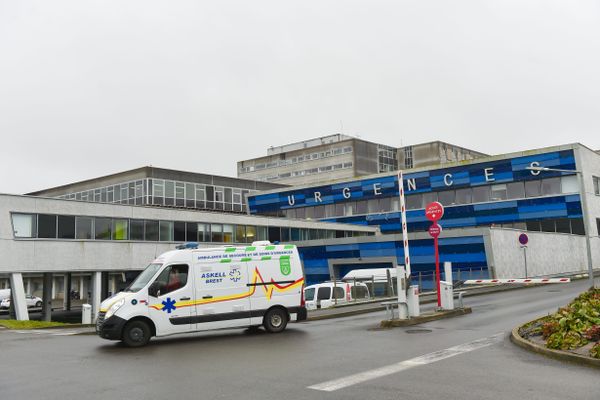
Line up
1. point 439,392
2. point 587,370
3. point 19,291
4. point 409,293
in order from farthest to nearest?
point 19,291, point 409,293, point 587,370, point 439,392

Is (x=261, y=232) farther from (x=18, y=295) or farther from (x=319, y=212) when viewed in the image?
(x=18, y=295)

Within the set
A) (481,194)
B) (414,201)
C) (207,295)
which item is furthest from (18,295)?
(481,194)

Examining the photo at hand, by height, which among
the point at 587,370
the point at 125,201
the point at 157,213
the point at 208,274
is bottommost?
the point at 587,370

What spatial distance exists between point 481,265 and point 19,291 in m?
28.4

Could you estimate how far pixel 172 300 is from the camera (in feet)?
46.7

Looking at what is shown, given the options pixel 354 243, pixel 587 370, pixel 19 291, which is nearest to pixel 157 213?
pixel 19 291

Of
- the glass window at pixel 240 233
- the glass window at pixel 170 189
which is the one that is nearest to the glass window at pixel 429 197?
the glass window at pixel 240 233

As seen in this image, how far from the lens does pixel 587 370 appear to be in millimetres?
8867

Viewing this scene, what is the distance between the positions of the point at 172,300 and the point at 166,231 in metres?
24.8

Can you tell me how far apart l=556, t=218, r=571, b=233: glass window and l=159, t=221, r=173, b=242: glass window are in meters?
31.8

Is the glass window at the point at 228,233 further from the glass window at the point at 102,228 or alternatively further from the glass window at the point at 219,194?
the glass window at the point at 219,194

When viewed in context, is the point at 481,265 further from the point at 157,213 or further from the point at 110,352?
the point at 110,352

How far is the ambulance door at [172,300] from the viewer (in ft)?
45.9

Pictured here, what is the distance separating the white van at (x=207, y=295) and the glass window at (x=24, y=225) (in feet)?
63.8
